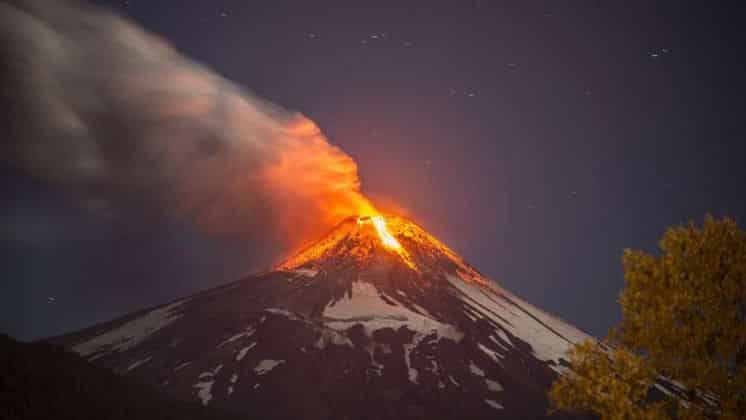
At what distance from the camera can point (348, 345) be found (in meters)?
98.5

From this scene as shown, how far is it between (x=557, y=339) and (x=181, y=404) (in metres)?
106

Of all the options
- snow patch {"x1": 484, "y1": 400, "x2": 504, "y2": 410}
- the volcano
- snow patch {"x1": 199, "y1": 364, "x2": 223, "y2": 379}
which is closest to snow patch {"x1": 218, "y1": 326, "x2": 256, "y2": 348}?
the volcano

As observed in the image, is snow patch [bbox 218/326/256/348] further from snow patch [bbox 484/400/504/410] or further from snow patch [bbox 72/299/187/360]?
snow patch [bbox 484/400/504/410]

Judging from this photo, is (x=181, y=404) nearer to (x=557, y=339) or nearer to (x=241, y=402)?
(x=241, y=402)

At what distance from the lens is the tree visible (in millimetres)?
10562

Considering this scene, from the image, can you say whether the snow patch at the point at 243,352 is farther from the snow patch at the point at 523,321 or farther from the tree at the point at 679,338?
the tree at the point at 679,338

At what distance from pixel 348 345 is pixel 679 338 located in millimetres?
Result: 92002

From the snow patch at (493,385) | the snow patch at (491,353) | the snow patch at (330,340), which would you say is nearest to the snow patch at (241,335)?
the snow patch at (330,340)

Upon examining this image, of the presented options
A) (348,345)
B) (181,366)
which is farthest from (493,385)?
(181,366)

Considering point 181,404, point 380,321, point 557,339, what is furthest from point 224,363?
point 557,339

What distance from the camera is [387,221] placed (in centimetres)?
19625

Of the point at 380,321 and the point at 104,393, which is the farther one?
the point at 380,321

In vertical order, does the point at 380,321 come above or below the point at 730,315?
below

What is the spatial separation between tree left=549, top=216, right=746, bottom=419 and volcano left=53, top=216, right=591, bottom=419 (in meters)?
66.9
